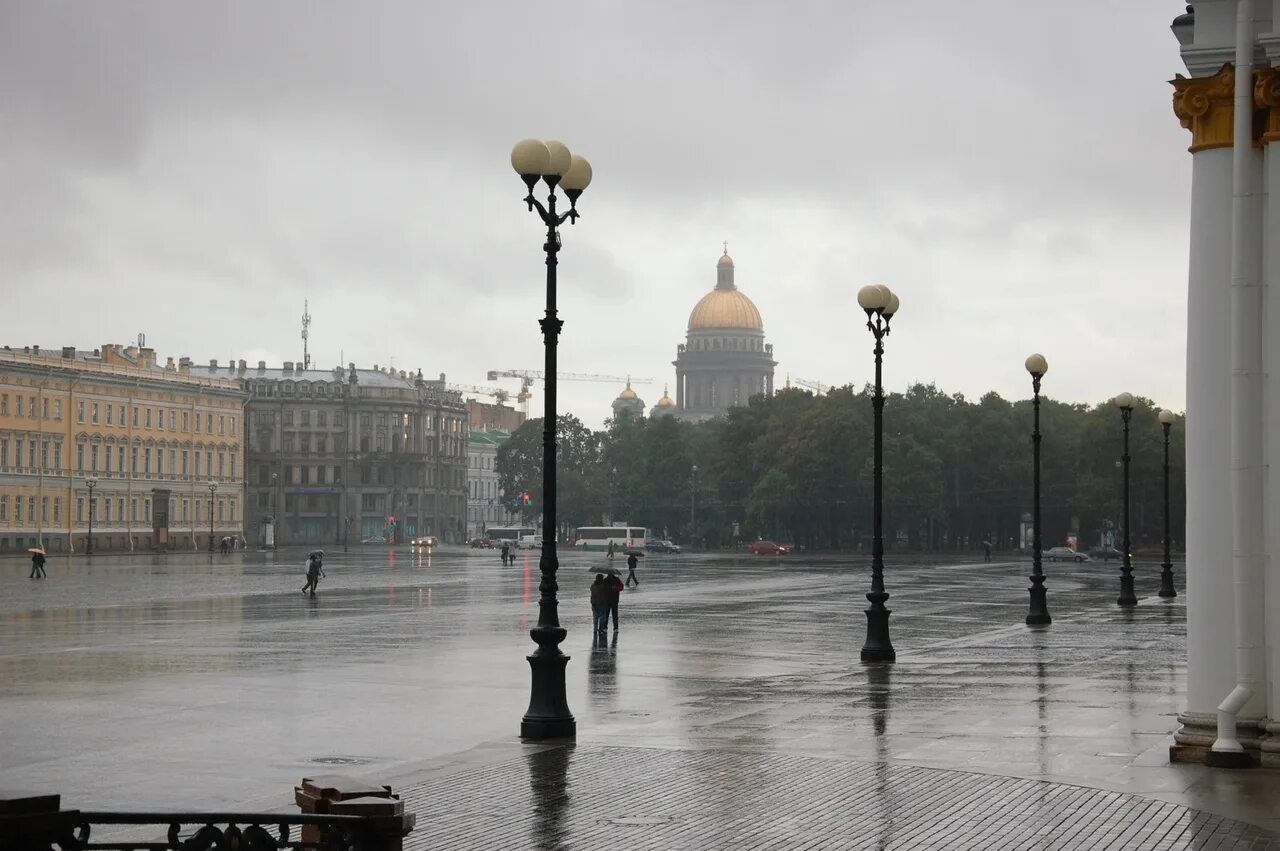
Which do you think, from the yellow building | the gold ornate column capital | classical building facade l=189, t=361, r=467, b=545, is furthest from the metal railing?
classical building facade l=189, t=361, r=467, b=545

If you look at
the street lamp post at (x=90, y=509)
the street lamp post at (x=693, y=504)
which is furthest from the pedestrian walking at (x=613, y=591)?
the street lamp post at (x=693, y=504)

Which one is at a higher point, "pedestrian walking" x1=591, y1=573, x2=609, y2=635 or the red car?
"pedestrian walking" x1=591, y1=573, x2=609, y2=635

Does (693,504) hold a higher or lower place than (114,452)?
lower

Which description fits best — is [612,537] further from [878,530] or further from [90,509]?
[878,530]

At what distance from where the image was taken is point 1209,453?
17.2 metres

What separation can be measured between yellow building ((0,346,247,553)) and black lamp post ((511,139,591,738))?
356 feet

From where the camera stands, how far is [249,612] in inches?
1861

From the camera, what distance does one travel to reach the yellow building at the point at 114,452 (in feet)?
420

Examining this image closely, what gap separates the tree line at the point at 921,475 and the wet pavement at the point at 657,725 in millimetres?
82988

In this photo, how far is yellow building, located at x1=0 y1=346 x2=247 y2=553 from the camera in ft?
420

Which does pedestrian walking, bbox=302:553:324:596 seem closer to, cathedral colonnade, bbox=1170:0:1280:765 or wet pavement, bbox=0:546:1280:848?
wet pavement, bbox=0:546:1280:848

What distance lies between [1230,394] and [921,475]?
374 ft

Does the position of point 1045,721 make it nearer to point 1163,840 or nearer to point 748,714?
point 748,714

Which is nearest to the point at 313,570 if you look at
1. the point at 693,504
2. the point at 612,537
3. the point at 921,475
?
the point at 921,475
